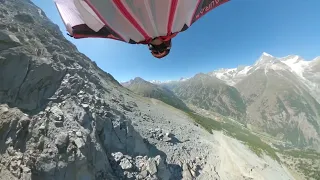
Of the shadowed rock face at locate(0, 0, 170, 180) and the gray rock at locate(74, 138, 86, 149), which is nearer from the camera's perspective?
the shadowed rock face at locate(0, 0, 170, 180)

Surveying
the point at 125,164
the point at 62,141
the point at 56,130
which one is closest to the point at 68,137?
the point at 62,141

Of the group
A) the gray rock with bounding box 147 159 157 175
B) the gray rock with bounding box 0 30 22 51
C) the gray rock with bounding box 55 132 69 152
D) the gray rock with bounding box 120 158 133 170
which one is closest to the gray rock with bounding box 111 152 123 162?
the gray rock with bounding box 120 158 133 170

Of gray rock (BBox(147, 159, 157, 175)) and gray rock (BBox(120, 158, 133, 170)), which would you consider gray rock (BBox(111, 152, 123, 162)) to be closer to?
gray rock (BBox(120, 158, 133, 170))

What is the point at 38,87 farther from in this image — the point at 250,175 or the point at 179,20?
the point at 250,175

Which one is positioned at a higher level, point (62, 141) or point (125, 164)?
point (62, 141)

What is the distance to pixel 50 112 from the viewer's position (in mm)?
28953

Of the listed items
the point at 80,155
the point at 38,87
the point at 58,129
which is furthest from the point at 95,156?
the point at 38,87

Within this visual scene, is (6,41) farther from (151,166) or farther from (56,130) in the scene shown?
(151,166)

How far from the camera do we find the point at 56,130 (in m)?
26.7

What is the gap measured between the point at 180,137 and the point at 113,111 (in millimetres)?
15687

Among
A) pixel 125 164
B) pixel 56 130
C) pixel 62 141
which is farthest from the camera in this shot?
pixel 125 164

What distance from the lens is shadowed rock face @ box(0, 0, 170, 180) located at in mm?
23766

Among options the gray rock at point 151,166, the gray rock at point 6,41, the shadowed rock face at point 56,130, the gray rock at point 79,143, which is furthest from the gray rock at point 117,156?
the gray rock at point 6,41

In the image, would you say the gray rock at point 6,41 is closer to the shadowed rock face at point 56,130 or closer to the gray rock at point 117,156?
the shadowed rock face at point 56,130
